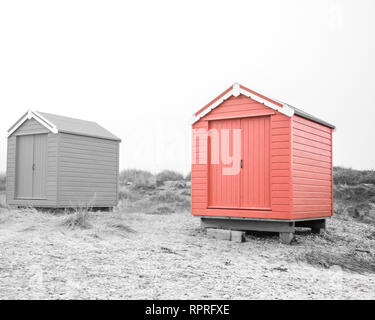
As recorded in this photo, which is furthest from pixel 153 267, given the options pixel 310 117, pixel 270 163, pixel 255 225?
pixel 310 117

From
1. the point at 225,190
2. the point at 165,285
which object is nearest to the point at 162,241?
A: the point at 225,190

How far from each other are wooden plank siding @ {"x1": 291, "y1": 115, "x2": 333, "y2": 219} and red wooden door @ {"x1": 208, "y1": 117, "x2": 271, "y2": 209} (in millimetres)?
600

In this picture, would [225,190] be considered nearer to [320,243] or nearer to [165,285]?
[320,243]

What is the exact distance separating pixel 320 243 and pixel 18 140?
1024cm

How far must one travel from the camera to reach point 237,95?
9.85 metres

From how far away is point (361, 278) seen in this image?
7.18 meters

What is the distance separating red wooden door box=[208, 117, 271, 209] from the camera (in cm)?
955

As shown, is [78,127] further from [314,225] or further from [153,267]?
[153,267]

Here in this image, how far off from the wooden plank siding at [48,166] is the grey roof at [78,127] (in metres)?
0.39

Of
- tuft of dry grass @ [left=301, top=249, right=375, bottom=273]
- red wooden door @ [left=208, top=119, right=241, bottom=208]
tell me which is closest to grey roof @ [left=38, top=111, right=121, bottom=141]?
red wooden door @ [left=208, top=119, right=241, bottom=208]

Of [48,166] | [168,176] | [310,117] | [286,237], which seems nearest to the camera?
[286,237]

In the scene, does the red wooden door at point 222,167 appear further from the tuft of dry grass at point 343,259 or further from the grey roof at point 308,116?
the tuft of dry grass at point 343,259

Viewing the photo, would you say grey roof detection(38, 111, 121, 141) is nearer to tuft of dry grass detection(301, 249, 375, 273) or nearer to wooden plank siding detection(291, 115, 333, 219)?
wooden plank siding detection(291, 115, 333, 219)

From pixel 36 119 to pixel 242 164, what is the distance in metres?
7.53
